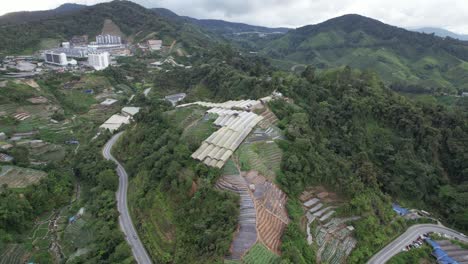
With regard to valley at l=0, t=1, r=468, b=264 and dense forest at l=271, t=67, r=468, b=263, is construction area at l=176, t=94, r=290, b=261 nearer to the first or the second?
valley at l=0, t=1, r=468, b=264

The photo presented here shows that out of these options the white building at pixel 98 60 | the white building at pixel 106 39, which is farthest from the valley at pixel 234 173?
the white building at pixel 106 39

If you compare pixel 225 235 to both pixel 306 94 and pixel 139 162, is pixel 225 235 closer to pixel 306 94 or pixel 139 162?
pixel 139 162

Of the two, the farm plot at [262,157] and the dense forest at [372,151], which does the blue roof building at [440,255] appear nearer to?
the dense forest at [372,151]

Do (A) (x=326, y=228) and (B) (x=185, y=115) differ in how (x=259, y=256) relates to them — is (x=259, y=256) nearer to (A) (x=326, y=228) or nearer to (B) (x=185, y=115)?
(A) (x=326, y=228)

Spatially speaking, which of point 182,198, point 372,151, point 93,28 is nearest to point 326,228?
point 182,198

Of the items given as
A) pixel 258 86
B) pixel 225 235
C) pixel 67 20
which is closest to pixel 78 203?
pixel 225 235

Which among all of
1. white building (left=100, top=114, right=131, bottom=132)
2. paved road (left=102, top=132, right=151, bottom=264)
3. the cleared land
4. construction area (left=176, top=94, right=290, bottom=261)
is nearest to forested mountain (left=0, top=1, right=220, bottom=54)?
white building (left=100, top=114, right=131, bottom=132)
